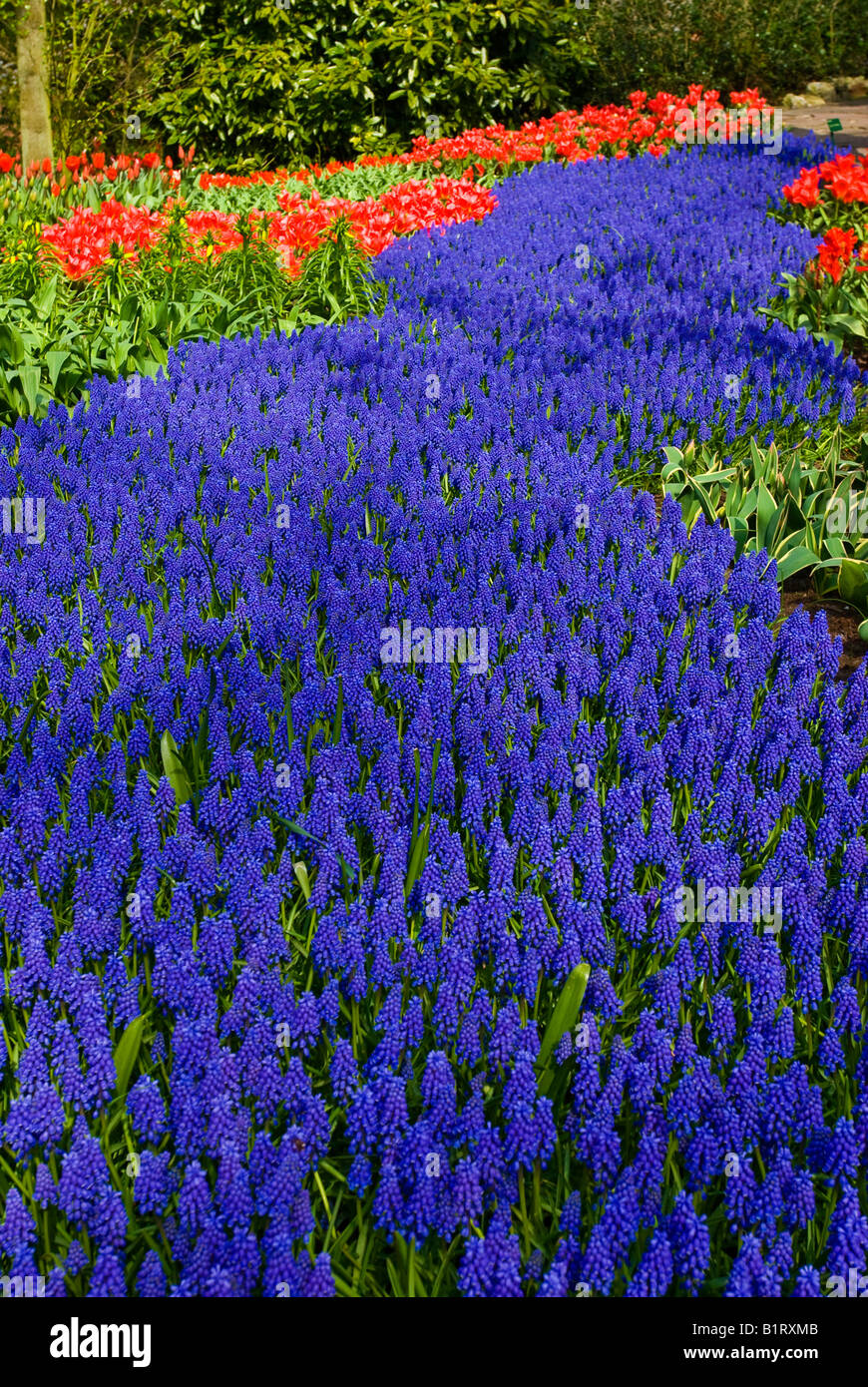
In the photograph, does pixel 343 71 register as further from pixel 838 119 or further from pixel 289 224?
pixel 289 224

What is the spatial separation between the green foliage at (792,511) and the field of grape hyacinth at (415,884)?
0.19 metres

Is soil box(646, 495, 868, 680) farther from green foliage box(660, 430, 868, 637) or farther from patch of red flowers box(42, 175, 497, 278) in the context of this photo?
patch of red flowers box(42, 175, 497, 278)

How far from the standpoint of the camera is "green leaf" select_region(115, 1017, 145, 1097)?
7.45ft

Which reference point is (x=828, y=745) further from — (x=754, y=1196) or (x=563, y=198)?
(x=563, y=198)

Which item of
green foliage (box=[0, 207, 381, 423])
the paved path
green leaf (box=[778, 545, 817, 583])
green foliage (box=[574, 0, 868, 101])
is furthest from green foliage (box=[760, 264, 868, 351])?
green foliage (box=[574, 0, 868, 101])

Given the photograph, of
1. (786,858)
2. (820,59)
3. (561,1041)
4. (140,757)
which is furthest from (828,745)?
(820,59)

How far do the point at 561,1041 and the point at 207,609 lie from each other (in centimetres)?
216

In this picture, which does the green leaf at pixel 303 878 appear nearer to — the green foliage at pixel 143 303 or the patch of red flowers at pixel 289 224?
the green foliage at pixel 143 303

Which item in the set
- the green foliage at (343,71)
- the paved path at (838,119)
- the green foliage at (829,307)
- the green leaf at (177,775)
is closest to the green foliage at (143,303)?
the green foliage at (829,307)

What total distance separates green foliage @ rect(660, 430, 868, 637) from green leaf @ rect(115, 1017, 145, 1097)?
3.03 m

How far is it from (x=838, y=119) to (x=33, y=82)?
11097 mm

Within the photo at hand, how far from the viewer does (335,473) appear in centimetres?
506

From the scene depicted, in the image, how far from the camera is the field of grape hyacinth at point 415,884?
6.70 feet

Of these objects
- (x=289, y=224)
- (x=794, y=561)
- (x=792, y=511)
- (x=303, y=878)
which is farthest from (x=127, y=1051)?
(x=289, y=224)
